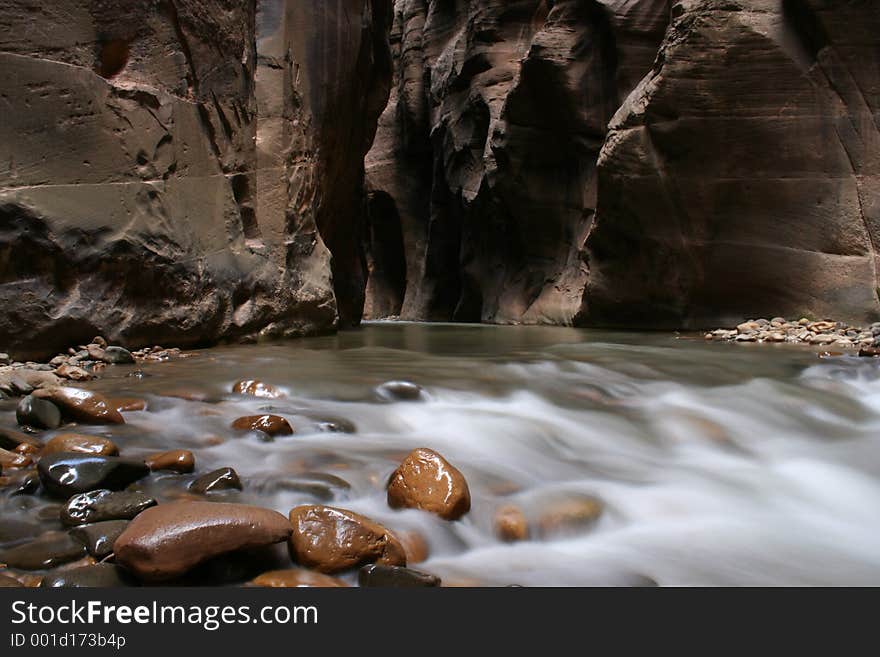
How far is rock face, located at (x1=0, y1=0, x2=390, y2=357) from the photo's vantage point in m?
5.00

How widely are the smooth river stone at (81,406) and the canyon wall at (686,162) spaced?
9370 mm

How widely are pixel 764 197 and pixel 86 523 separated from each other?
10.4 metres

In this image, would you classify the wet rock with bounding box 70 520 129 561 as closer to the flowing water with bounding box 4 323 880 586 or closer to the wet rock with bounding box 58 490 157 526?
the wet rock with bounding box 58 490 157 526

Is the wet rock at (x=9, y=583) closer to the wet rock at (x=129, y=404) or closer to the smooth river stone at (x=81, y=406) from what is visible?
the smooth river stone at (x=81, y=406)

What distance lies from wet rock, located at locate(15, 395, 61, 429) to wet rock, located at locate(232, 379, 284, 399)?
3.47ft

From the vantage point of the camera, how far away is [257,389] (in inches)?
154

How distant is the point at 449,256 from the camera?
23.6 meters

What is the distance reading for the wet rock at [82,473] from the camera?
7.10 ft

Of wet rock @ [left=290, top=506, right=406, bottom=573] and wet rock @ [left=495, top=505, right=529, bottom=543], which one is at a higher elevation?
wet rock @ [left=290, top=506, right=406, bottom=573]

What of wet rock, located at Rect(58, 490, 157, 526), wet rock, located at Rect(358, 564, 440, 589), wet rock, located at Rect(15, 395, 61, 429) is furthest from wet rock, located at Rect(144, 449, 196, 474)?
wet rock, located at Rect(358, 564, 440, 589)

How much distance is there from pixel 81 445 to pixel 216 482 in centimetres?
58

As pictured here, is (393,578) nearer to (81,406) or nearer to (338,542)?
(338,542)

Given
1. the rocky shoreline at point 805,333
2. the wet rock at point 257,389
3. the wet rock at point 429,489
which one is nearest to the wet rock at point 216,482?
the wet rock at point 429,489

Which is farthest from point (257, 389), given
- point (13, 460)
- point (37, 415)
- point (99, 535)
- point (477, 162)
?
point (477, 162)
